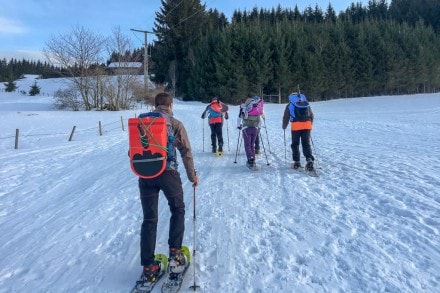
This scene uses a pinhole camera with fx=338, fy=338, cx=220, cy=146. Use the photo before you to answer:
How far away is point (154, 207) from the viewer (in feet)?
12.8

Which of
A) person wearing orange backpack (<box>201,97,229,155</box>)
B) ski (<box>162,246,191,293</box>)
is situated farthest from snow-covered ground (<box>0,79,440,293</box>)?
person wearing orange backpack (<box>201,97,229,155</box>)

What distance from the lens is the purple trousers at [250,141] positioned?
9.02m

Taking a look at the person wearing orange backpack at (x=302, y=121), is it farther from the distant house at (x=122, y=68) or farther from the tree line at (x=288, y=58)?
the tree line at (x=288, y=58)

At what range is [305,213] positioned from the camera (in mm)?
5602

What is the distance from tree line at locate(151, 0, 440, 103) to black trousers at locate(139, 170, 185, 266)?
41977 mm

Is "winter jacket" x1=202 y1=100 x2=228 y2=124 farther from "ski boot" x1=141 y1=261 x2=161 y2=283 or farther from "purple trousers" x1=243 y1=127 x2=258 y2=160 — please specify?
"ski boot" x1=141 y1=261 x2=161 y2=283

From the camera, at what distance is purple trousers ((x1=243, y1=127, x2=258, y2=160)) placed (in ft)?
29.6

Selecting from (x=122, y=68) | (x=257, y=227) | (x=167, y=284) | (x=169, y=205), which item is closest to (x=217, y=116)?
(x=257, y=227)

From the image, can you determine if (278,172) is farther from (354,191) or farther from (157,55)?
(157,55)

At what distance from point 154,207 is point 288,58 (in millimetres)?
47524

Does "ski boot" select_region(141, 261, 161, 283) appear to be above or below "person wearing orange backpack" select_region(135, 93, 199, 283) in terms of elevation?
below

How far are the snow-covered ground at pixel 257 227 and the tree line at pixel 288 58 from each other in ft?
123

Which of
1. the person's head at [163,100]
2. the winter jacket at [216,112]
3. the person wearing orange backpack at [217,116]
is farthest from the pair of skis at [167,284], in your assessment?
the winter jacket at [216,112]

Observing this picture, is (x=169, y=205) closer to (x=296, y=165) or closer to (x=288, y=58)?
(x=296, y=165)
